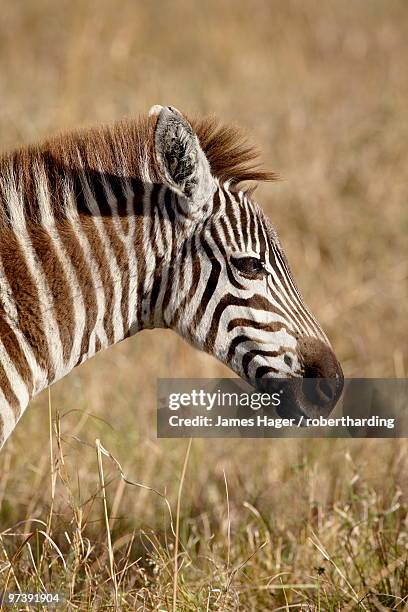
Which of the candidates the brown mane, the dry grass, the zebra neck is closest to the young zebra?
the zebra neck

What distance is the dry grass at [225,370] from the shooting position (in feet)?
14.7

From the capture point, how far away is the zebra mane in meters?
3.78

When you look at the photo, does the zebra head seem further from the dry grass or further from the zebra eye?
the dry grass

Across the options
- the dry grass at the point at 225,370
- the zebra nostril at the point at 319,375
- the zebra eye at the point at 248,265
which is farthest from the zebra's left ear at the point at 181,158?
the dry grass at the point at 225,370

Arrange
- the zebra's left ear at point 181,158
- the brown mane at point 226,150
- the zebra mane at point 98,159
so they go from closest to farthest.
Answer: the zebra's left ear at point 181,158
the zebra mane at point 98,159
the brown mane at point 226,150

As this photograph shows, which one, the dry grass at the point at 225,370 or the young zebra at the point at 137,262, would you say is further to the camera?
the dry grass at the point at 225,370

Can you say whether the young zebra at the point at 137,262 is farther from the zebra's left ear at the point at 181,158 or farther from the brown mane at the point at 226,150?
the brown mane at the point at 226,150

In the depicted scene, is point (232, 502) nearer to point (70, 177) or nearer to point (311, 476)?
point (311, 476)

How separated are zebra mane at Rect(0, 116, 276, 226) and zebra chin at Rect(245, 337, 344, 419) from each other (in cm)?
88

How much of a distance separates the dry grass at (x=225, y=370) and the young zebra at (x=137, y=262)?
0.53 meters

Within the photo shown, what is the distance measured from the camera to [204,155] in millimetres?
3830

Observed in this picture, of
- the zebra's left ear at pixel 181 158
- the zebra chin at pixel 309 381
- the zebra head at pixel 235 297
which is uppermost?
the zebra's left ear at pixel 181 158

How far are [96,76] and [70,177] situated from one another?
30.5 feet

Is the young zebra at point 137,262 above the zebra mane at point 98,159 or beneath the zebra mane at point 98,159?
beneath
